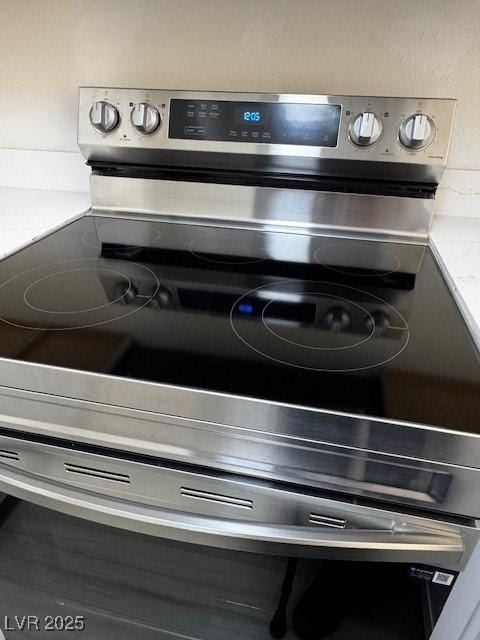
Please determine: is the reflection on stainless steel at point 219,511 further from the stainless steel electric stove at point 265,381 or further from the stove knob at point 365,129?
the stove knob at point 365,129

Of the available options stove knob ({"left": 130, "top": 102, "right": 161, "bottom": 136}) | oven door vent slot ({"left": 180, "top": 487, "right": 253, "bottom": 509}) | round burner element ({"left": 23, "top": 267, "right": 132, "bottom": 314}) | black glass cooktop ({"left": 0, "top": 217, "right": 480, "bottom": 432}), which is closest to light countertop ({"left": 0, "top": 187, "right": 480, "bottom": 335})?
black glass cooktop ({"left": 0, "top": 217, "right": 480, "bottom": 432})

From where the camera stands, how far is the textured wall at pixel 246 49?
36.3 inches

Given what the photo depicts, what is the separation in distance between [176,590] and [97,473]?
0.78 feet

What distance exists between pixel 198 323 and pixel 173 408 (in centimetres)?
15

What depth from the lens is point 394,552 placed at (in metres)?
0.53

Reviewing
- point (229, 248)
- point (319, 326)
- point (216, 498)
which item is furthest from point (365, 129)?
point (216, 498)

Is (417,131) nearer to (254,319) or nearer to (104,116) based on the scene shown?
(254,319)

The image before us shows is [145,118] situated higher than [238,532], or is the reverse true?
[145,118]

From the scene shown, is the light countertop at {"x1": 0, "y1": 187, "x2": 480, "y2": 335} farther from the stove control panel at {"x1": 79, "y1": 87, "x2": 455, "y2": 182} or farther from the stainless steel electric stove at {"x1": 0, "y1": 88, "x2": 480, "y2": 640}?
the stove control panel at {"x1": 79, "y1": 87, "x2": 455, "y2": 182}

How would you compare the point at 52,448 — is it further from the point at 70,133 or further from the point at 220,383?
the point at 70,133

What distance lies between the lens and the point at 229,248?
0.89m

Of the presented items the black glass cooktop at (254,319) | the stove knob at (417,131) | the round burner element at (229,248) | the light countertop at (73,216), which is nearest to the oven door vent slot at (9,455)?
the black glass cooktop at (254,319)

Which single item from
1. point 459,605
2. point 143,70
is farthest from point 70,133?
point 459,605

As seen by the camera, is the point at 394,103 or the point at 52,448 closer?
the point at 52,448
